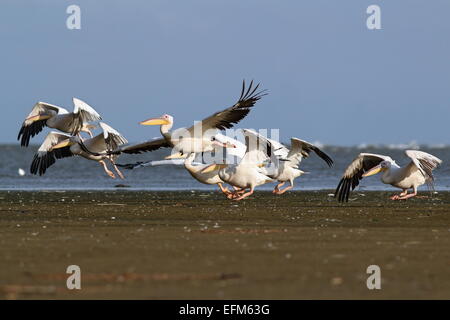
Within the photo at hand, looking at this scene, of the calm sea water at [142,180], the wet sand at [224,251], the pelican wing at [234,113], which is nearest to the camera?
the wet sand at [224,251]

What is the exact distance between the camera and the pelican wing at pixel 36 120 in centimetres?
2297

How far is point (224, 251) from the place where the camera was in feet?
33.3

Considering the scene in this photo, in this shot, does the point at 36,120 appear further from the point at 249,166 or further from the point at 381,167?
the point at 381,167

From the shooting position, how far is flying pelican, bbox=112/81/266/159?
17.1m

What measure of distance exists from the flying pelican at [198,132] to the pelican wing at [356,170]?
2336 mm

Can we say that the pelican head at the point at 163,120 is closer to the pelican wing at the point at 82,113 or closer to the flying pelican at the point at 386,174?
the pelican wing at the point at 82,113

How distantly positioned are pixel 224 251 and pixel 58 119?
1283 cm

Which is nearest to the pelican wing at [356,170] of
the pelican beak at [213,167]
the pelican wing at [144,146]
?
the pelican beak at [213,167]

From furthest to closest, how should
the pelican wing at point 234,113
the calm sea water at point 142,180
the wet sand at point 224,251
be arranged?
the calm sea water at point 142,180, the pelican wing at point 234,113, the wet sand at point 224,251

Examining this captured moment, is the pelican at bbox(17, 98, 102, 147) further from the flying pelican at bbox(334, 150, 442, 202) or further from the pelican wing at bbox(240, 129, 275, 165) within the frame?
the flying pelican at bbox(334, 150, 442, 202)

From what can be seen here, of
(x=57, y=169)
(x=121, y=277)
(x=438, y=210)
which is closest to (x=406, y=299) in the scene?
(x=121, y=277)

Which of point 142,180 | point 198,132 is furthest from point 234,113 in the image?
point 142,180

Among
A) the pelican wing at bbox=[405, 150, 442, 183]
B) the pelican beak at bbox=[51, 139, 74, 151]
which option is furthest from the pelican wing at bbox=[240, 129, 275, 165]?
the pelican beak at bbox=[51, 139, 74, 151]
